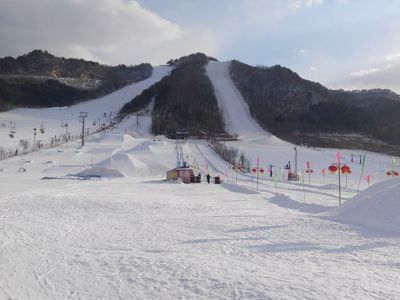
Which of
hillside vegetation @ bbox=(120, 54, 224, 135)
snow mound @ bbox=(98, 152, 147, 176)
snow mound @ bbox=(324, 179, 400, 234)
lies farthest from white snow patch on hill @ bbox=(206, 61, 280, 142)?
snow mound @ bbox=(324, 179, 400, 234)

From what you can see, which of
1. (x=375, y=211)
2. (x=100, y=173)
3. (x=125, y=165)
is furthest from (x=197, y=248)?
(x=125, y=165)

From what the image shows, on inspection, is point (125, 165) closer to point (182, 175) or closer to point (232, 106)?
point (182, 175)

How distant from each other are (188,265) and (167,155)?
48.1 m

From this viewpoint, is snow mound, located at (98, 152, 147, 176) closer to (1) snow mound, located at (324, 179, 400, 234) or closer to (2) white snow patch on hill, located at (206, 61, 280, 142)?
(1) snow mound, located at (324, 179, 400, 234)

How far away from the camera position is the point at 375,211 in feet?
50.2

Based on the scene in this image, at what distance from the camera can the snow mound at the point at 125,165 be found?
43688 mm

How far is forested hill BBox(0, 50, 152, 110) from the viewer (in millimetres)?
128875

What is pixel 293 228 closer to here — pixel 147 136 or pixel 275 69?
pixel 147 136

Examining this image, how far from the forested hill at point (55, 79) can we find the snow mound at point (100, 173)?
81135mm

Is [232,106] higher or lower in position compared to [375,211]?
higher

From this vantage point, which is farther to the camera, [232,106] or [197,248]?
[232,106]

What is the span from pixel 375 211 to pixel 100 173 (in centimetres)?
2815

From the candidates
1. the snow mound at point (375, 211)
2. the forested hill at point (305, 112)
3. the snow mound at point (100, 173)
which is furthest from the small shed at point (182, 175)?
the forested hill at point (305, 112)

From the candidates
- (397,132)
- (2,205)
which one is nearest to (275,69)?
(397,132)
